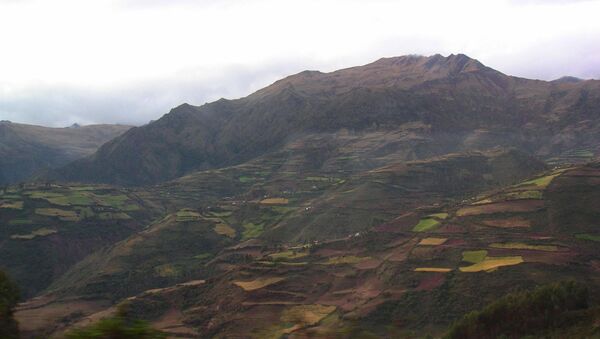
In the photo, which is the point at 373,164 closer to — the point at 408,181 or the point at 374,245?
the point at 408,181

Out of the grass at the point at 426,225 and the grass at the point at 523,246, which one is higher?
the grass at the point at 426,225

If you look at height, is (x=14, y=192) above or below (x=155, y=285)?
above

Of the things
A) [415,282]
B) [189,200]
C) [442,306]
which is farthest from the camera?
[189,200]

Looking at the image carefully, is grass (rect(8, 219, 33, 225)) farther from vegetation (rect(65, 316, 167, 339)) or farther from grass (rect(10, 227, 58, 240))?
vegetation (rect(65, 316, 167, 339))

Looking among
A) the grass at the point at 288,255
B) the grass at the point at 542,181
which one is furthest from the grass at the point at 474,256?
the grass at the point at 542,181

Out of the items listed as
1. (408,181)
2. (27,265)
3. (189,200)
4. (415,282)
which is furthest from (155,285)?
(189,200)

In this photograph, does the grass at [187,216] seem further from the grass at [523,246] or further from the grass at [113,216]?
the grass at [523,246]

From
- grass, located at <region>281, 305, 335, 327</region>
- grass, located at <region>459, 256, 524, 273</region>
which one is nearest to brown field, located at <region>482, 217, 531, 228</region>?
grass, located at <region>459, 256, 524, 273</region>

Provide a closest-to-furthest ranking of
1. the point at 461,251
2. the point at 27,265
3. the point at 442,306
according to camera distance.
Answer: the point at 442,306
the point at 461,251
the point at 27,265
